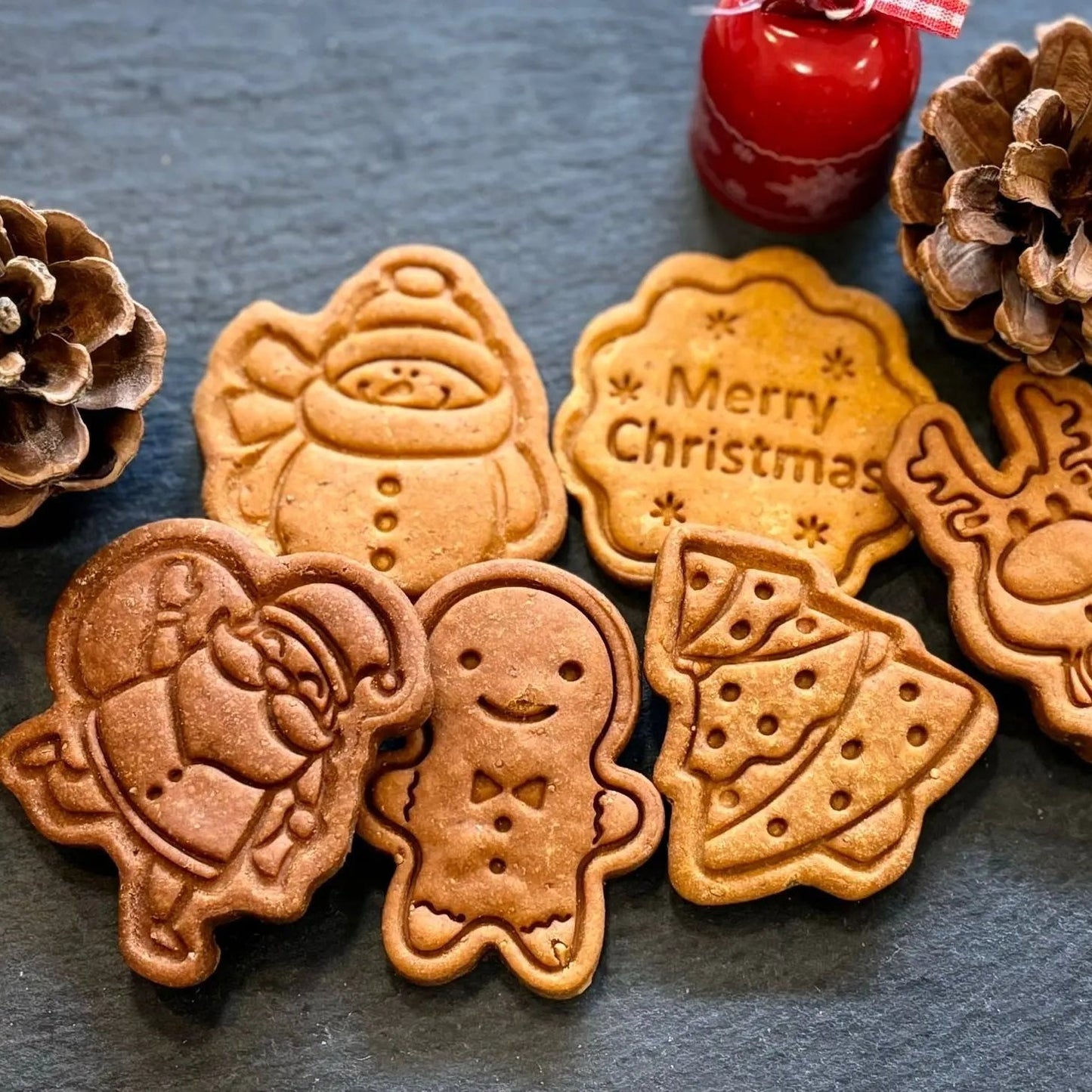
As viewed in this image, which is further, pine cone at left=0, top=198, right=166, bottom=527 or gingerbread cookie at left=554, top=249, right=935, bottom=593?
gingerbread cookie at left=554, top=249, right=935, bottom=593

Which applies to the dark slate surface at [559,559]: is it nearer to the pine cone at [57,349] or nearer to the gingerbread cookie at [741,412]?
the gingerbread cookie at [741,412]

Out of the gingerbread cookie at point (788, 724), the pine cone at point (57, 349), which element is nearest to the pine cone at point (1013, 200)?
the gingerbread cookie at point (788, 724)

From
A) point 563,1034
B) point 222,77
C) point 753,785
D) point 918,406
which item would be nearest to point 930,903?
point 753,785

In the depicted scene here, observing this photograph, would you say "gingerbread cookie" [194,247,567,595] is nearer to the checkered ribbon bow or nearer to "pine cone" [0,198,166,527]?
"pine cone" [0,198,166,527]

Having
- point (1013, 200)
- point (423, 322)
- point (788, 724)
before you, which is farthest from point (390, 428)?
Answer: point (1013, 200)

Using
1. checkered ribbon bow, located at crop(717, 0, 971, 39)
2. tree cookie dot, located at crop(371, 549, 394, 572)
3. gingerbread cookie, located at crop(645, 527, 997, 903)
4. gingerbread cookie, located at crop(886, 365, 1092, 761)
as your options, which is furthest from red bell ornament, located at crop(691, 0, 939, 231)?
tree cookie dot, located at crop(371, 549, 394, 572)

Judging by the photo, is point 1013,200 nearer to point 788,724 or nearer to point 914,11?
point 914,11
